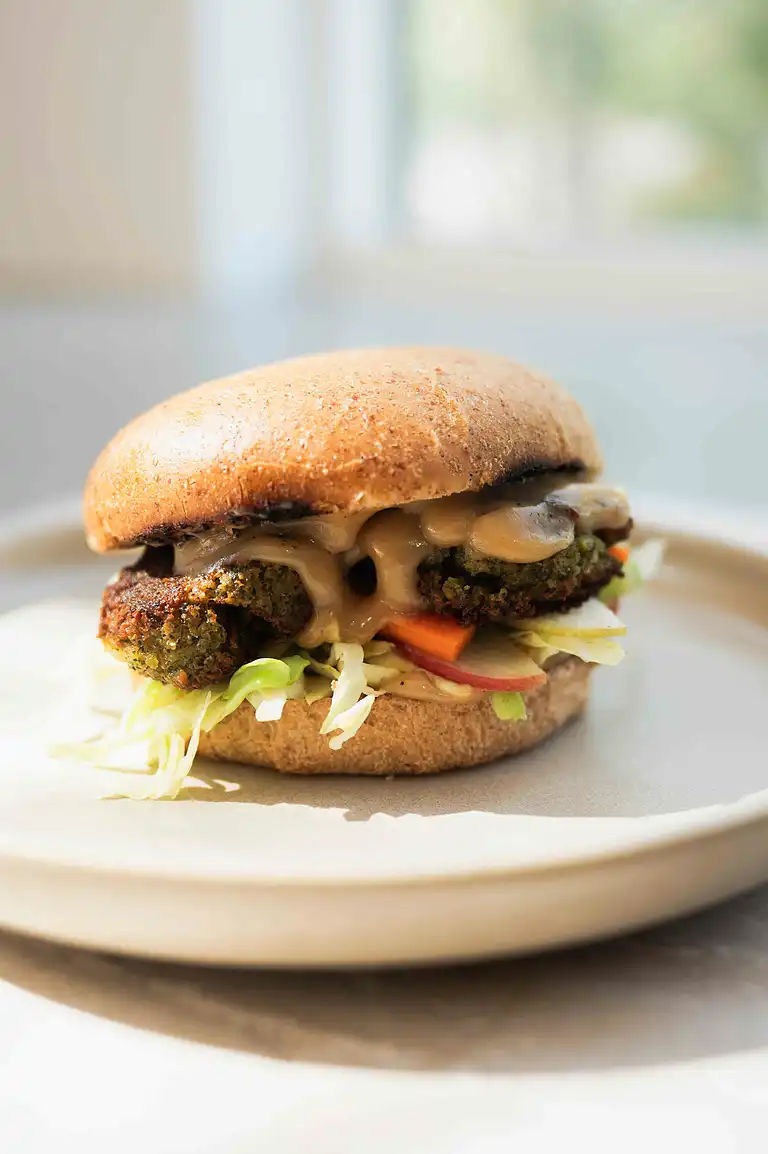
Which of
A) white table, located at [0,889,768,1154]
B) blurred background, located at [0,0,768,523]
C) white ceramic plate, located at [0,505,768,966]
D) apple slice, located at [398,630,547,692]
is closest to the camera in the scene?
white table, located at [0,889,768,1154]

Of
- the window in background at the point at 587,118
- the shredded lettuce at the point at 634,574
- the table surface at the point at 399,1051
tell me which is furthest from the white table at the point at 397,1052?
the window in background at the point at 587,118

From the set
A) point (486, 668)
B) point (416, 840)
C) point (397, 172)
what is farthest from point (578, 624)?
point (397, 172)

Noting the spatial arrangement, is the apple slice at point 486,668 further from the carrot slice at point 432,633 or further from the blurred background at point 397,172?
the blurred background at point 397,172

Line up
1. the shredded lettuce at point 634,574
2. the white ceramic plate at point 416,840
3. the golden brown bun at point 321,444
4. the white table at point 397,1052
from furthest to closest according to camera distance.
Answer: the shredded lettuce at point 634,574 → the golden brown bun at point 321,444 → the white ceramic plate at point 416,840 → the white table at point 397,1052

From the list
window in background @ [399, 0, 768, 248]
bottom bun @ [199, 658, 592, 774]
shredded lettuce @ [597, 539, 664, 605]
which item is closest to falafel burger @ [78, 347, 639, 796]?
bottom bun @ [199, 658, 592, 774]

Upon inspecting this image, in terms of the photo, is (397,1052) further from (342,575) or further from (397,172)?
(397,172)

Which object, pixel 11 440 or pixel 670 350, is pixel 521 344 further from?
pixel 11 440

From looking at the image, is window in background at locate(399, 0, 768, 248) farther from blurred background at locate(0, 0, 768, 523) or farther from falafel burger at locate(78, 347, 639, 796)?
falafel burger at locate(78, 347, 639, 796)
